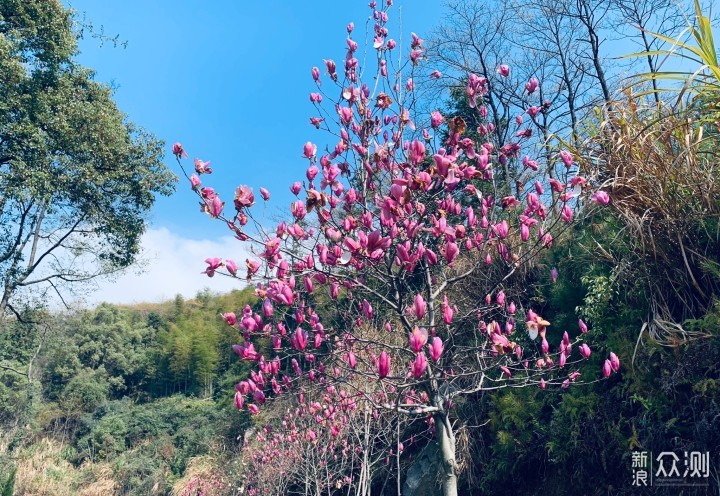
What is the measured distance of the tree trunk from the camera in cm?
155

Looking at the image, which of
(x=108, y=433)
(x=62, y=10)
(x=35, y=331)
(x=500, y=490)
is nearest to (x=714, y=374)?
(x=500, y=490)

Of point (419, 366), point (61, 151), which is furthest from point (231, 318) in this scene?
point (61, 151)

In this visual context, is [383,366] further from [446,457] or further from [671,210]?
[671,210]

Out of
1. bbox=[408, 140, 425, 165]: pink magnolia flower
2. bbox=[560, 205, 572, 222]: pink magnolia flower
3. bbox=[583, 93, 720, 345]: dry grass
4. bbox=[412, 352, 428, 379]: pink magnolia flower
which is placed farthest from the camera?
bbox=[583, 93, 720, 345]: dry grass

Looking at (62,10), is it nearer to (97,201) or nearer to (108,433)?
(97,201)

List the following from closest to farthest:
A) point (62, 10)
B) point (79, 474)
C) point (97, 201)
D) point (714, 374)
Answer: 1. point (714, 374)
2. point (62, 10)
3. point (97, 201)
4. point (79, 474)

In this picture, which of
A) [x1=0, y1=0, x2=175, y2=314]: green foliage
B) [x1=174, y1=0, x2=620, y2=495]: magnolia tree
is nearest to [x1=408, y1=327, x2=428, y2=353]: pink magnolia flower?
[x1=174, y1=0, x2=620, y2=495]: magnolia tree

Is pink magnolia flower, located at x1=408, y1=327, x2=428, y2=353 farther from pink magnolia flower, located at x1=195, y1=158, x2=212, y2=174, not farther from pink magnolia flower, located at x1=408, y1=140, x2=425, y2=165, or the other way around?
pink magnolia flower, located at x1=195, y1=158, x2=212, y2=174

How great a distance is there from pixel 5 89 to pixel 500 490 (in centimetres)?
803

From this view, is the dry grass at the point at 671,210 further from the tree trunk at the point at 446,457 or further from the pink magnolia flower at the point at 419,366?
the pink magnolia flower at the point at 419,366

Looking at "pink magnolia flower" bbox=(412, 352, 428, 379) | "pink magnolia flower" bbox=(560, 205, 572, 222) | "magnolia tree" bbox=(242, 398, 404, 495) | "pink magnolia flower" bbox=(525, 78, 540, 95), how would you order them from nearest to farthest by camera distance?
"pink magnolia flower" bbox=(412, 352, 428, 379), "pink magnolia flower" bbox=(560, 205, 572, 222), "pink magnolia flower" bbox=(525, 78, 540, 95), "magnolia tree" bbox=(242, 398, 404, 495)

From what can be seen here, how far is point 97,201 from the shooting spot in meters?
7.69

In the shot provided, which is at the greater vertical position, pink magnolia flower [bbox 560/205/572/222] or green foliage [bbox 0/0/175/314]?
green foliage [bbox 0/0/175/314]

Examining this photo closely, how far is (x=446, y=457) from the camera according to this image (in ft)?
5.21
